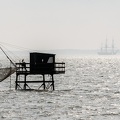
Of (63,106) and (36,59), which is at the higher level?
(36,59)

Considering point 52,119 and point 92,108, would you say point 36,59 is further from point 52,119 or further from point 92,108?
point 52,119

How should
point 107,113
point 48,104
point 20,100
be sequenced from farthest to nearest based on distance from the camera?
point 20,100
point 48,104
point 107,113

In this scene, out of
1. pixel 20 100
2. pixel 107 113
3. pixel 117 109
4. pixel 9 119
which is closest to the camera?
pixel 9 119

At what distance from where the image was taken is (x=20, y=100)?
179 ft

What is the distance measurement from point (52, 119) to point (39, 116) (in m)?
1.89

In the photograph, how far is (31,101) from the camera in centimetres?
5353

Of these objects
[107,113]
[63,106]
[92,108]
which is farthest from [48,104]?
[107,113]

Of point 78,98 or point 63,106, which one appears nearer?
point 63,106

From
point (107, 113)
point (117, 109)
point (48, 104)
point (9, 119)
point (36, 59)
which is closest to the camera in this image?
point (9, 119)

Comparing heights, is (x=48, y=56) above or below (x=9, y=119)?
above

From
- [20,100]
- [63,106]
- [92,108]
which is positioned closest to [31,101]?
[20,100]

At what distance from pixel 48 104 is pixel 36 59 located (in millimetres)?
11710

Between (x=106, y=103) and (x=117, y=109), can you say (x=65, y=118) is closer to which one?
(x=117, y=109)

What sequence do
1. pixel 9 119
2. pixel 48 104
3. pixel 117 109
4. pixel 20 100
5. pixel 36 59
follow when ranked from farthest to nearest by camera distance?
pixel 36 59 → pixel 20 100 → pixel 48 104 → pixel 117 109 → pixel 9 119
